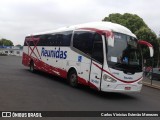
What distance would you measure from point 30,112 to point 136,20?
48.3 metres

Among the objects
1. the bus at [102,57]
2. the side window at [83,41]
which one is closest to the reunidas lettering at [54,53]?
the bus at [102,57]

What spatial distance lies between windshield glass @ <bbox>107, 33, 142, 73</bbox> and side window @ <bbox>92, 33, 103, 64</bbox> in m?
0.42

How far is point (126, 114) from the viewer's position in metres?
9.95

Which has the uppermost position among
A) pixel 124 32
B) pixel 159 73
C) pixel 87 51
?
pixel 124 32

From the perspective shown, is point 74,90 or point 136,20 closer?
point 74,90

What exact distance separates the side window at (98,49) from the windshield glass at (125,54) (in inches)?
16.7

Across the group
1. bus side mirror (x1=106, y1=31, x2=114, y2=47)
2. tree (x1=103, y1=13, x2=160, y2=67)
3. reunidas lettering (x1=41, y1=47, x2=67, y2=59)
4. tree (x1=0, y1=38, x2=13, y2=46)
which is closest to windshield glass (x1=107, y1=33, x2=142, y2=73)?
bus side mirror (x1=106, y1=31, x2=114, y2=47)

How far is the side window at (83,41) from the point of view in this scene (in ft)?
46.2

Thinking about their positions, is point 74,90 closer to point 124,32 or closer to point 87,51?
point 87,51

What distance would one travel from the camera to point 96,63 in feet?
43.6

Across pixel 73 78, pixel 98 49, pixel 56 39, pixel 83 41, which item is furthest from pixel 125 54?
pixel 56 39

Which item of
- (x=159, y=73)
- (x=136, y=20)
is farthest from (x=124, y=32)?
(x=136, y=20)

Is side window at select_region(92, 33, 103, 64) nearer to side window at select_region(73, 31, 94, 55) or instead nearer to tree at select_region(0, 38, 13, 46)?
side window at select_region(73, 31, 94, 55)

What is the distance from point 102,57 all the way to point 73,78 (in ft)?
9.77
